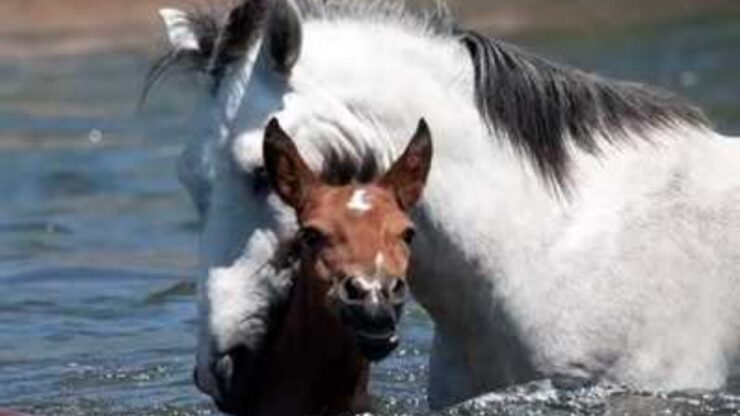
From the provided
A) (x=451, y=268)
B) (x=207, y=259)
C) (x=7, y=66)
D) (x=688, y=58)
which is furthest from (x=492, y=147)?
(x=7, y=66)

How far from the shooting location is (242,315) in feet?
19.0

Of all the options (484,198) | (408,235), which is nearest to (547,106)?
(484,198)

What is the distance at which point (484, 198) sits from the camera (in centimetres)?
603

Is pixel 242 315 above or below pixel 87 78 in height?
above

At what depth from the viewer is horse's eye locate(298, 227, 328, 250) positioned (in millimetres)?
5418

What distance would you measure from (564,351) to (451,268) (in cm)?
33

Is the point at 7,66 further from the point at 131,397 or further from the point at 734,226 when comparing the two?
the point at 734,226

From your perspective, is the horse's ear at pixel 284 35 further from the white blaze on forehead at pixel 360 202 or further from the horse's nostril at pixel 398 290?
the horse's nostril at pixel 398 290

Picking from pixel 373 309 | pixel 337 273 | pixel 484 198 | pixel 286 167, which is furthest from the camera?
pixel 484 198

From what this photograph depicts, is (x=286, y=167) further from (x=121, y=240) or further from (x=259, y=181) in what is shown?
(x=121, y=240)

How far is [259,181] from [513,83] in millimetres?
710

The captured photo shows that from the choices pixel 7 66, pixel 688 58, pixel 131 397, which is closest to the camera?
pixel 131 397

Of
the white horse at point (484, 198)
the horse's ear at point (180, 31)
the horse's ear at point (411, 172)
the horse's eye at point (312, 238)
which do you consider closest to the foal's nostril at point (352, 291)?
the horse's eye at point (312, 238)

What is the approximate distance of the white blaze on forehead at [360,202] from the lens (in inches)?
213
